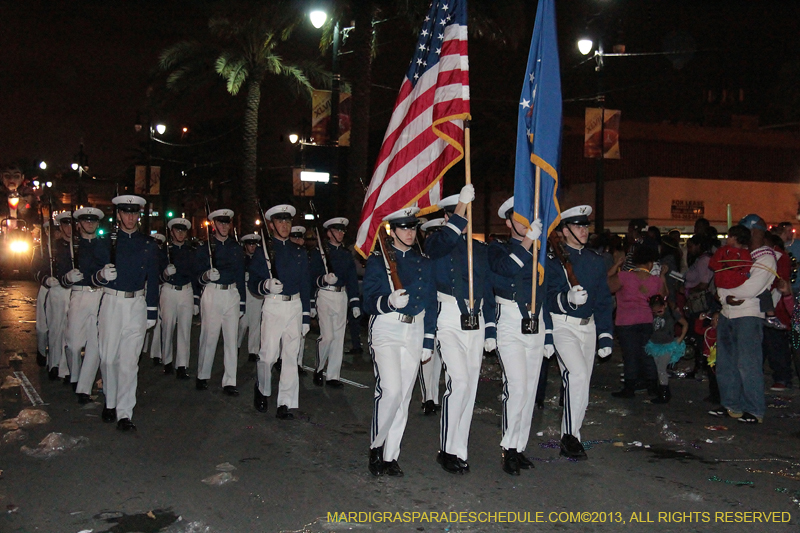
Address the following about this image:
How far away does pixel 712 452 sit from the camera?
7.26 meters

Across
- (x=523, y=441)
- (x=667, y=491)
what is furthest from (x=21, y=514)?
(x=667, y=491)

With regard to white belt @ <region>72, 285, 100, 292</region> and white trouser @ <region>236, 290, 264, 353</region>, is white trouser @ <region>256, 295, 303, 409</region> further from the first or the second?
white trouser @ <region>236, 290, 264, 353</region>

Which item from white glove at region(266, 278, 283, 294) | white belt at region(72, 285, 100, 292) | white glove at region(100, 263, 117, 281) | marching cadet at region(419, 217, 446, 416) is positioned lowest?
marching cadet at region(419, 217, 446, 416)

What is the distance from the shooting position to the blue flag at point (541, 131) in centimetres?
667

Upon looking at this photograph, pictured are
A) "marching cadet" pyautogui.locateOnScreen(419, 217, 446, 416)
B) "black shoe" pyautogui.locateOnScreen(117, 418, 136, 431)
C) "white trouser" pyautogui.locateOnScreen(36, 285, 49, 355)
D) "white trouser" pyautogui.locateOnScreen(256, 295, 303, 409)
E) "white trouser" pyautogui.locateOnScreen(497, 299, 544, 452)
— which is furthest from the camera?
"white trouser" pyautogui.locateOnScreen(36, 285, 49, 355)

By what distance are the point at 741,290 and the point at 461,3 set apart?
4316 mm

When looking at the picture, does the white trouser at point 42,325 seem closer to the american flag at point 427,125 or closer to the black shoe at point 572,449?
the american flag at point 427,125

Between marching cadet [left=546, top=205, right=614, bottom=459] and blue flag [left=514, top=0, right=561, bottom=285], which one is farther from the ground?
blue flag [left=514, top=0, right=561, bottom=285]

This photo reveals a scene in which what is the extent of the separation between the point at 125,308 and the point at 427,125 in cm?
372

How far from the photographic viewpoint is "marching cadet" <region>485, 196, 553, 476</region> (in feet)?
21.4

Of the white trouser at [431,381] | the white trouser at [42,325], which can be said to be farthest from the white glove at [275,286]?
the white trouser at [42,325]

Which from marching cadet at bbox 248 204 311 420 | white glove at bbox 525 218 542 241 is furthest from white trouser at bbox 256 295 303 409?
white glove at bbox 525 218 542 241

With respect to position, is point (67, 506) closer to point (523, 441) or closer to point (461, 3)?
point (523, 441)

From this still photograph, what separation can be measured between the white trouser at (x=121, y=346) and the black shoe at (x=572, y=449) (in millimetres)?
4315
